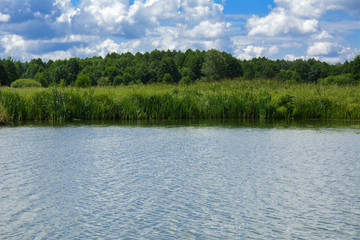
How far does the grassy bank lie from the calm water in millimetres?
7975

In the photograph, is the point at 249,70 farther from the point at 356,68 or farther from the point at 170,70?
the point at 356,68

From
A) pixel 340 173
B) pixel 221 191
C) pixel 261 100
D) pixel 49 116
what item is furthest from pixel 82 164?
pixel 261 100

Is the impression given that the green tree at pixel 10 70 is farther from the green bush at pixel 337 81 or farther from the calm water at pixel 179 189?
the calm water at pixel 179 189

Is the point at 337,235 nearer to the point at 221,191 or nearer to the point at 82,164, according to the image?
the point at 221,191

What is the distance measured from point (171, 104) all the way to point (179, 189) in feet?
49.2

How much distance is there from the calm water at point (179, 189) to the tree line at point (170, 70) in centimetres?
5996

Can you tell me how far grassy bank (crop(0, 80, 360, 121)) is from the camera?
20156 millimetres

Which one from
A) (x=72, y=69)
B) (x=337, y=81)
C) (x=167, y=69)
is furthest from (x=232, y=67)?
(x=337, y=81)

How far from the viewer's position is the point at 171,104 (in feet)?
71.1

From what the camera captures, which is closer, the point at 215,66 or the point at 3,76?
the point at 3,76

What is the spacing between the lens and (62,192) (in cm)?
670

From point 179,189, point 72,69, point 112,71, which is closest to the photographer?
point 179,189

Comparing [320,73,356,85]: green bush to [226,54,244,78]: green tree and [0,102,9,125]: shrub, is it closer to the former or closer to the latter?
[0,102,9,125]: shrub

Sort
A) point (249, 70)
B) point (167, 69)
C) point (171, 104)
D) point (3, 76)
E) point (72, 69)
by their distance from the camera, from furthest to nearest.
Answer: point (72, 69), point (249, 70), point (167, 69), point (3, 76), point (171, 104)
